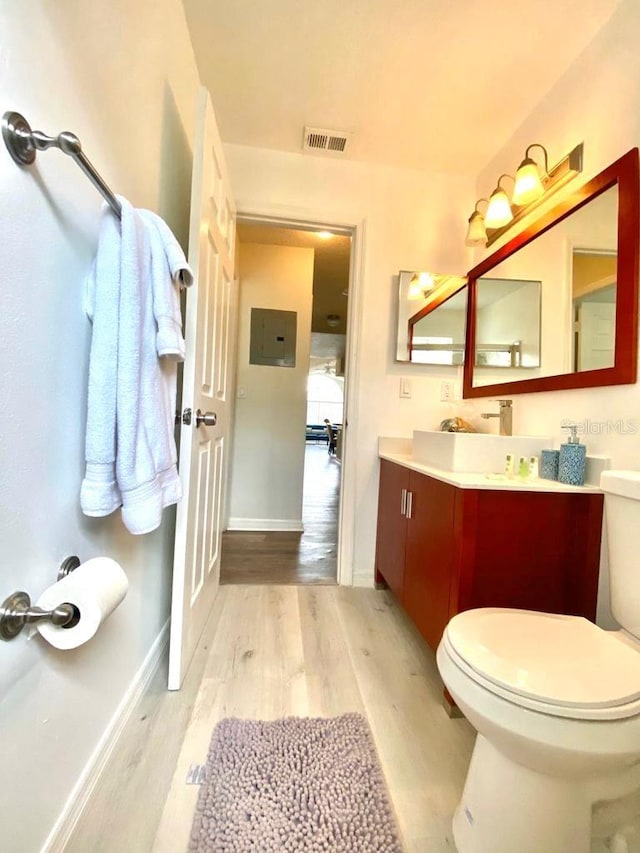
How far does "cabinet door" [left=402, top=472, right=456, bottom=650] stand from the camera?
1224mm

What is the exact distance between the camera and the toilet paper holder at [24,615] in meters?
0.58

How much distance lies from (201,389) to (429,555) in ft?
3.29

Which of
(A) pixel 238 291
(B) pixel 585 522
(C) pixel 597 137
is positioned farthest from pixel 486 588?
(A) pixel 238 291

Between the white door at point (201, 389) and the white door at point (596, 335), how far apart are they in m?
1.31

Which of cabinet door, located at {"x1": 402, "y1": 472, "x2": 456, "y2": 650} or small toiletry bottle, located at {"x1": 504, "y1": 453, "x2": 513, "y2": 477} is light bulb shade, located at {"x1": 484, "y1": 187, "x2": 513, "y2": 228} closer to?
small toiletry bottle, located at {"x1": 504, "y1": 453, "x2": 513, "y2": 477}

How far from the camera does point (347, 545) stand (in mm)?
2068

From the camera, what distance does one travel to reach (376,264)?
2.08 meters

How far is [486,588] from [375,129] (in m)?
2.06

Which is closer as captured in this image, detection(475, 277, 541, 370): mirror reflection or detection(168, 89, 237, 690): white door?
detection(168, 89, 237, 690): white door

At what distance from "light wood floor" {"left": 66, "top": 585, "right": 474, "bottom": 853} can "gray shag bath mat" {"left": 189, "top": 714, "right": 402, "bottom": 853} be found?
0.04m

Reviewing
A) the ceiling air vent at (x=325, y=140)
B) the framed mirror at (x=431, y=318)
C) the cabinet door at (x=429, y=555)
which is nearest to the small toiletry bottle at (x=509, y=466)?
the cabinet door at (x=429, y=555)

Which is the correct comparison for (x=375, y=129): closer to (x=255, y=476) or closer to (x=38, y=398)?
(x=38, y=398)

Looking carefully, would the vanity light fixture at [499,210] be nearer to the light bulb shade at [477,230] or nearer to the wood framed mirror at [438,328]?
the light bulb shade at [477,230]

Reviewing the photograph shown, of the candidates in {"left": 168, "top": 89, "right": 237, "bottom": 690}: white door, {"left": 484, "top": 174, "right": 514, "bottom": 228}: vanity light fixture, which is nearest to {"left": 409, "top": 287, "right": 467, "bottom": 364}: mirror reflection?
{"left": 484, "top": 174, "right": 514, "bottom": 228}: vanity light fixture
